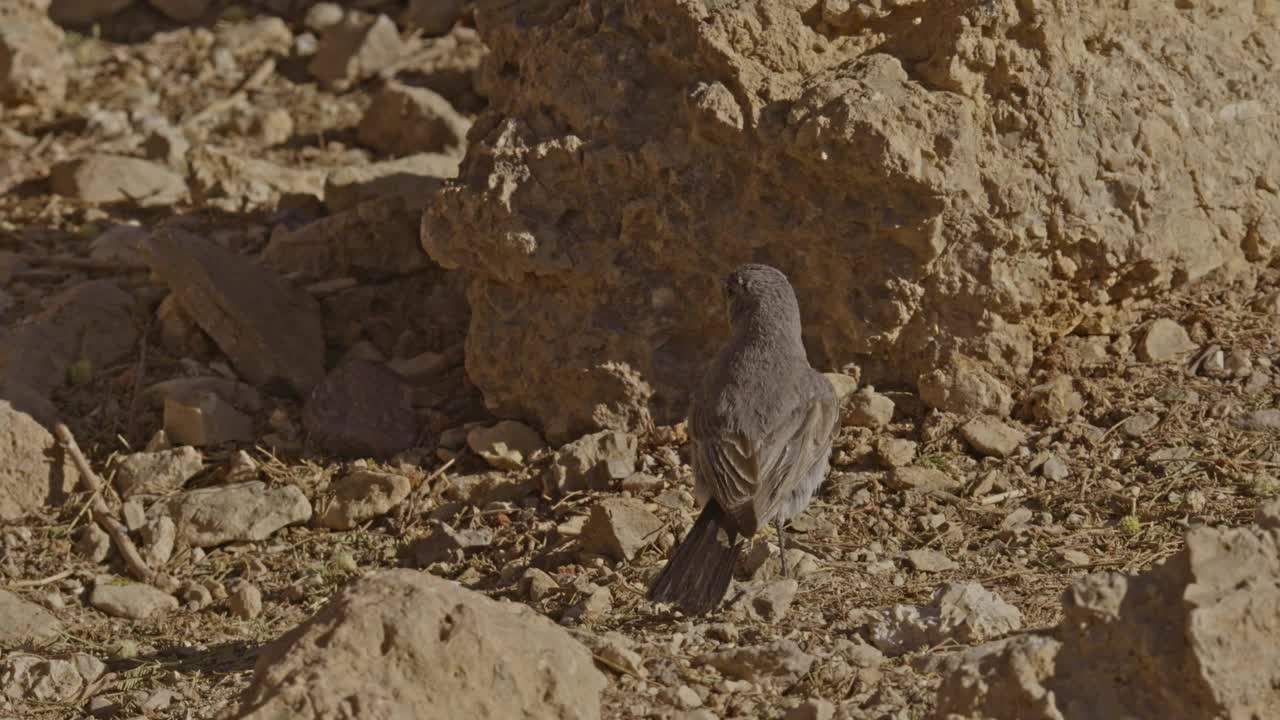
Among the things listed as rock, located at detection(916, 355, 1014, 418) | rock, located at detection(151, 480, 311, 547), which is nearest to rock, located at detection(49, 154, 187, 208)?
rock, located at detection(151, 480, 311, 547)

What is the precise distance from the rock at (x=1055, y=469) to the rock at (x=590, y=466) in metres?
1.69

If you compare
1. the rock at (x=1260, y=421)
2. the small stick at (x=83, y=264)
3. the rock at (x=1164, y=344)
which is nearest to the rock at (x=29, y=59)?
the small stick at (x=83, y=264)

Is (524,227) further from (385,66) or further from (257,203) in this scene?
(385,66)

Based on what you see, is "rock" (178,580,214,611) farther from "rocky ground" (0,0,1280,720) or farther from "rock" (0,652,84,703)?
"rock" (0,652,84,703)

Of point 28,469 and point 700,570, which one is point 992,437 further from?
point 28,469

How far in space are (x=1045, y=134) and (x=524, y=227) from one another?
2227 millimetres

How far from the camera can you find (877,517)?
20.7 ft

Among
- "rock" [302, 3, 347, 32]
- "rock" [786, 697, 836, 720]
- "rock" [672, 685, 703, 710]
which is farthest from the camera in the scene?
"rock" [302, 3, 347, 32]

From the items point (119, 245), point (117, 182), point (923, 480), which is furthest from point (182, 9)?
point (923, 480)

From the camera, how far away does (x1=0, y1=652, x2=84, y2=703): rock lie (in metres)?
5.54

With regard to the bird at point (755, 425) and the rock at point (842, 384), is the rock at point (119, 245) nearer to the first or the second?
the bird at point (755, 425)

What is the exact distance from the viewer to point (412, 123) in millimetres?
9516

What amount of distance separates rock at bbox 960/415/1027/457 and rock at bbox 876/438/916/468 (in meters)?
0.24

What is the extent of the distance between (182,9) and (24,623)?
6217 mm
